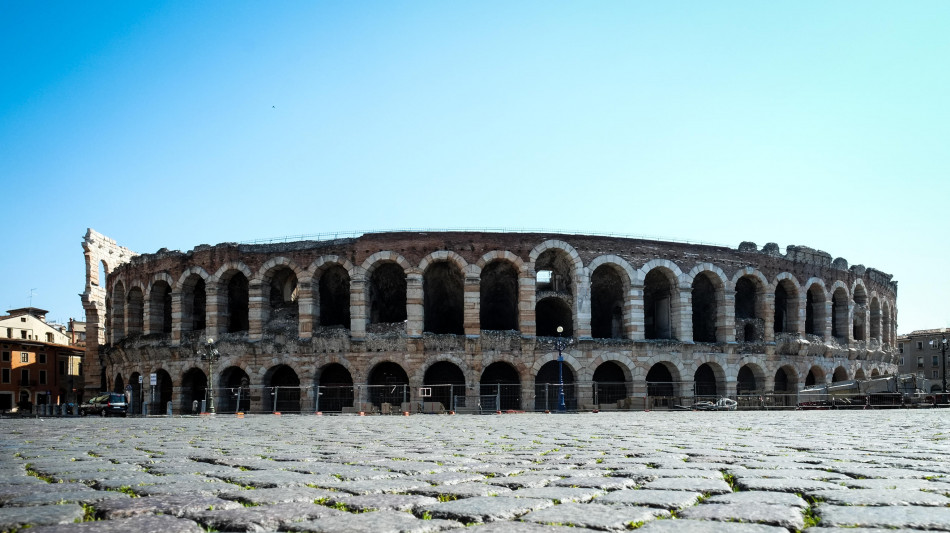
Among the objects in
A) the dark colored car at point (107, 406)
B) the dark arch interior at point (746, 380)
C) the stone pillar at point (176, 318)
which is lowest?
the dark colored car at point (107, 406)

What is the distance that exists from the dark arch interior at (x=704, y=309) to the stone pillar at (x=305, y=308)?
18784 mm

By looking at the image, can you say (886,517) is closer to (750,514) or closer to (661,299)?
(750,514)

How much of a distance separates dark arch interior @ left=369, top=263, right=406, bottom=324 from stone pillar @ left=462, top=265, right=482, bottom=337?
3.93 meters

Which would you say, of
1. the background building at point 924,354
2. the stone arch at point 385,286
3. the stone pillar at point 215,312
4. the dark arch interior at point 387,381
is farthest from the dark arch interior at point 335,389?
the background building at point 924,354

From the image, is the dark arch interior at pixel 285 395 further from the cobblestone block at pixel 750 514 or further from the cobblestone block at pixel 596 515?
the cobblestone block at pixel 750 514

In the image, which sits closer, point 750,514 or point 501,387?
point 750,514

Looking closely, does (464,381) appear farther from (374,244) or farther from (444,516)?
(444,516)

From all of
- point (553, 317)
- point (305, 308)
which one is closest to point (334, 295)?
point (305, 308)

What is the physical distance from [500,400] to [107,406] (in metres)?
16.4

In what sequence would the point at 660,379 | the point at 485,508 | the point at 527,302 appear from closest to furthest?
the point at 485,508 < the point at 527,302 < the point at 660,379

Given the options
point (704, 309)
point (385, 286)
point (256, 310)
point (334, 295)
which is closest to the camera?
point (256, 310)

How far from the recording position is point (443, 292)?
37.7 meters

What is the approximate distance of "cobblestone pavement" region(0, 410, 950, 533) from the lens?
360cm

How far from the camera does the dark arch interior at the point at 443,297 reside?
35250 mm
